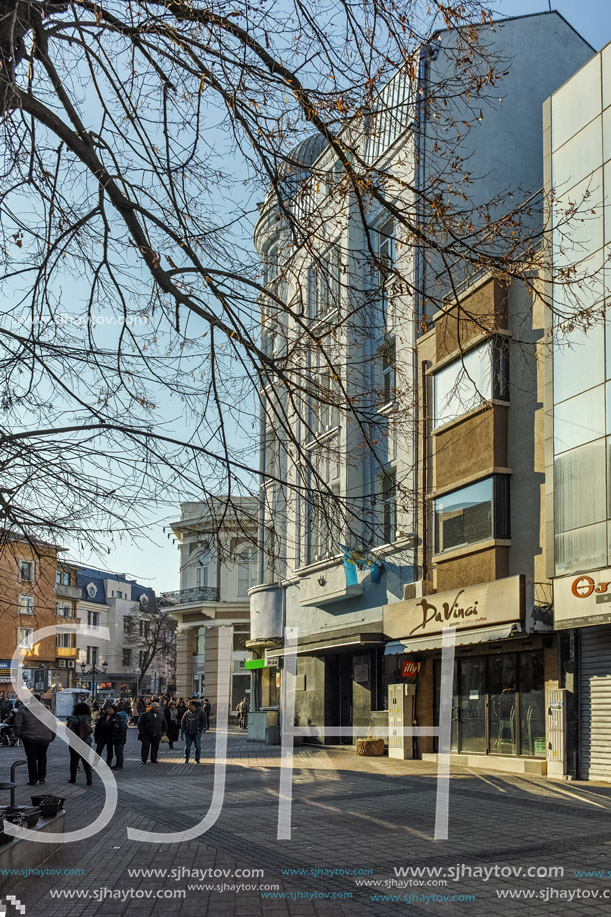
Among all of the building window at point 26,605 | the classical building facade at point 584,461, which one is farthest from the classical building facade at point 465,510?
the building window at point 26,605

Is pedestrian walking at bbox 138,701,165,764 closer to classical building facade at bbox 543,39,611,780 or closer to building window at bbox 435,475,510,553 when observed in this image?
building window at bbox 435,475,510,553

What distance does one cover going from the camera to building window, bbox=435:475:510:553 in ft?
71.3

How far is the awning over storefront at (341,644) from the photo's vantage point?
26.7 metres

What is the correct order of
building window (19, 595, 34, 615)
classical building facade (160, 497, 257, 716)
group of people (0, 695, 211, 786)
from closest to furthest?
1. building window (19, 595, 34, 615)
2. group of people (0, 695, 211, 786)
3. classical building facade (160, 497, 257, 716)

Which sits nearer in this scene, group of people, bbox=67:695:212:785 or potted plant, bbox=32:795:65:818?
potted plant, bbox=32:795:65:818

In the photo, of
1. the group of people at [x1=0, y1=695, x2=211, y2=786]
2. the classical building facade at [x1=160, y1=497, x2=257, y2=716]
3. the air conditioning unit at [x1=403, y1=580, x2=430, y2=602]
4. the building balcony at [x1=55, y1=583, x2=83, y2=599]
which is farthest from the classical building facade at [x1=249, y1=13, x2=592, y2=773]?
the building balcony at [x1=55, y1=583, x2=83, y2=599]

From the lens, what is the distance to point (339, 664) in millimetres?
32156

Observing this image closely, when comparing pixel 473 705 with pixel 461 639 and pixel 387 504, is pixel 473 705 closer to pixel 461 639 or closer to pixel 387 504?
pixel 461 639

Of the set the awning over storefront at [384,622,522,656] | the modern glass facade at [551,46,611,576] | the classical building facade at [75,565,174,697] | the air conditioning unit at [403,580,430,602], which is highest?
the modern glass facade at [551,46,611,576]

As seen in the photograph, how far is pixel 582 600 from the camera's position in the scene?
60.3ft

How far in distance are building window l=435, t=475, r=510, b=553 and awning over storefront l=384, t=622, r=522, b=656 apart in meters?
2.06

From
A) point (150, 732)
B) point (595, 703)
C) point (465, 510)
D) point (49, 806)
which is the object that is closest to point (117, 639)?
point (150, 732)

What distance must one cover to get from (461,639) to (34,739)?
946 centimetres

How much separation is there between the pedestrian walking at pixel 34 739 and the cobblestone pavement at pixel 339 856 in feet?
1.95
